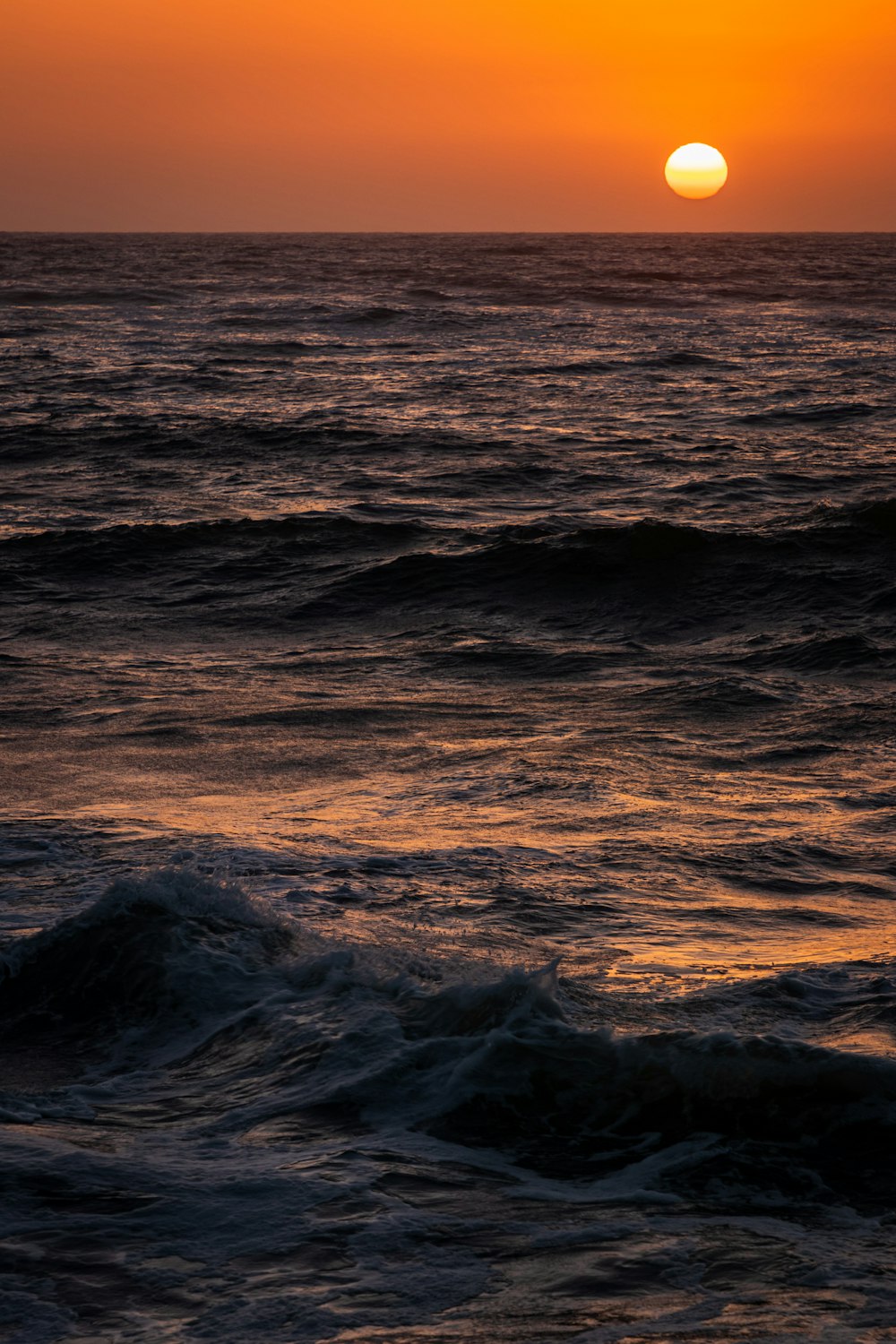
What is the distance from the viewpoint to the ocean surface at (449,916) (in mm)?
3082

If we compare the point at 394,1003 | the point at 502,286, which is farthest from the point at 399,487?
the point at 502,286

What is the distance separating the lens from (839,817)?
245 inches

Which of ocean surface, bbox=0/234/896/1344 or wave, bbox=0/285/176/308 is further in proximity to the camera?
wave, bbox=0/285/176/308

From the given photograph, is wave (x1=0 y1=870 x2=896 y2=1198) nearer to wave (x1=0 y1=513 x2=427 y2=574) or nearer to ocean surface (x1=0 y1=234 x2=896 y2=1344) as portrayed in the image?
ocean surface (x1=0 y1=234 x2=896 y2=1344)

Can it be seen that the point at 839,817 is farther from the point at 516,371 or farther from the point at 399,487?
the point at 516,371

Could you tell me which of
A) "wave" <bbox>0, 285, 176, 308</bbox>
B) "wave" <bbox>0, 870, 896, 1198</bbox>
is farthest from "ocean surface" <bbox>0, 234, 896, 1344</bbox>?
"wave" <bbox>0, 285, 176, 308</bbox>

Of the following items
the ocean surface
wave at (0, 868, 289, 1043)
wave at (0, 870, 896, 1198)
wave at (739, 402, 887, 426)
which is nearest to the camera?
the ocean surface

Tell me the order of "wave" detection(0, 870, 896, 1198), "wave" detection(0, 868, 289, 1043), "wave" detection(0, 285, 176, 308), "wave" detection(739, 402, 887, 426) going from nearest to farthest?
"wave" detection(0, 870, 896, 1198), "wave" detection(0, 868, 289, 1043), "wave" detection(739, 402, 887, 426), "wave" detection(0, 285, 176, 308)

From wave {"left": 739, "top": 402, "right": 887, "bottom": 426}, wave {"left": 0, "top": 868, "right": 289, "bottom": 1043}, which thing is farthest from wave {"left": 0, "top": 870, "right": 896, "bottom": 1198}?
wave {"left": 739, "top": 402, "right": 887, "bottom": 426}

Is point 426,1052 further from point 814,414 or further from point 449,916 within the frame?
point 814,414

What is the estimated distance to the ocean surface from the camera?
10.1 feet

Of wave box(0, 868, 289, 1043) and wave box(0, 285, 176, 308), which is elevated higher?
wave box(0, 285, 176, 308)

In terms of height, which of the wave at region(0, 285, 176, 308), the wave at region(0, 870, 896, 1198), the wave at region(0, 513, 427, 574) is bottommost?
the wave at region(0, 870, 896, 1198)

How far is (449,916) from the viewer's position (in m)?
4.99
